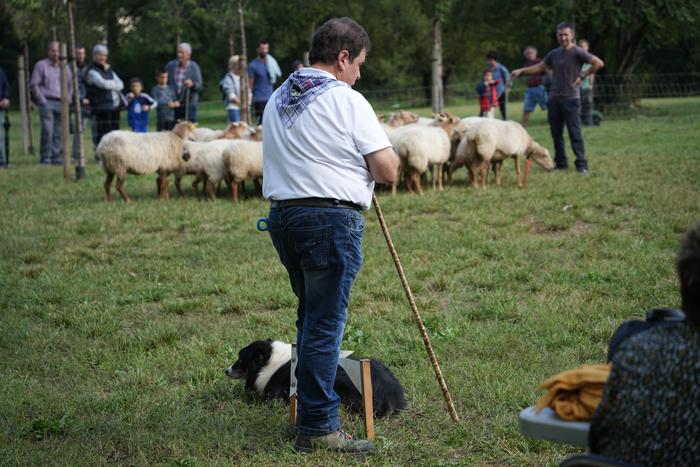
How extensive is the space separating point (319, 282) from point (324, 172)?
1.71ft

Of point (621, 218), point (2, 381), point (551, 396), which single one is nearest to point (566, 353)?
point (551, 396)

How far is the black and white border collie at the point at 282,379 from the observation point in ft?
16.6

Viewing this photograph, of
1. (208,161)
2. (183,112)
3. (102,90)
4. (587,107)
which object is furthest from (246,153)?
(587,107)

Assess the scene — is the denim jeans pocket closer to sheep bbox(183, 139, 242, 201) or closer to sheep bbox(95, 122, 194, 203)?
sheep bbox(183, 139, 242, 201)

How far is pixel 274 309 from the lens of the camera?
752 centimetres

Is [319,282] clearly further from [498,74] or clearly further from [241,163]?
[498,74]

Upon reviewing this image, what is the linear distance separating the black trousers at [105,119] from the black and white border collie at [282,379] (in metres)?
13.4

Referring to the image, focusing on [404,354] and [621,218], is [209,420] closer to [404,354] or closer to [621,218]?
[404,354]

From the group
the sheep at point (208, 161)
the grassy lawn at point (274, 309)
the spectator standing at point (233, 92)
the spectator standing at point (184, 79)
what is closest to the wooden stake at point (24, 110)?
the spectator standing at point (184, 79)

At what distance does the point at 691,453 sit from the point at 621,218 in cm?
819

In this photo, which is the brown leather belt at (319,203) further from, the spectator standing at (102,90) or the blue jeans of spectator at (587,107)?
the blue jeans of spectator at (587,107)

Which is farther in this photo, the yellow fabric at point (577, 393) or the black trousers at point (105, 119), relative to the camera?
the black trousers at point (105, 119)

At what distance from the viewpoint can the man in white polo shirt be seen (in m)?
4.14

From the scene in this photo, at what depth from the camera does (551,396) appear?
9.15 ft
